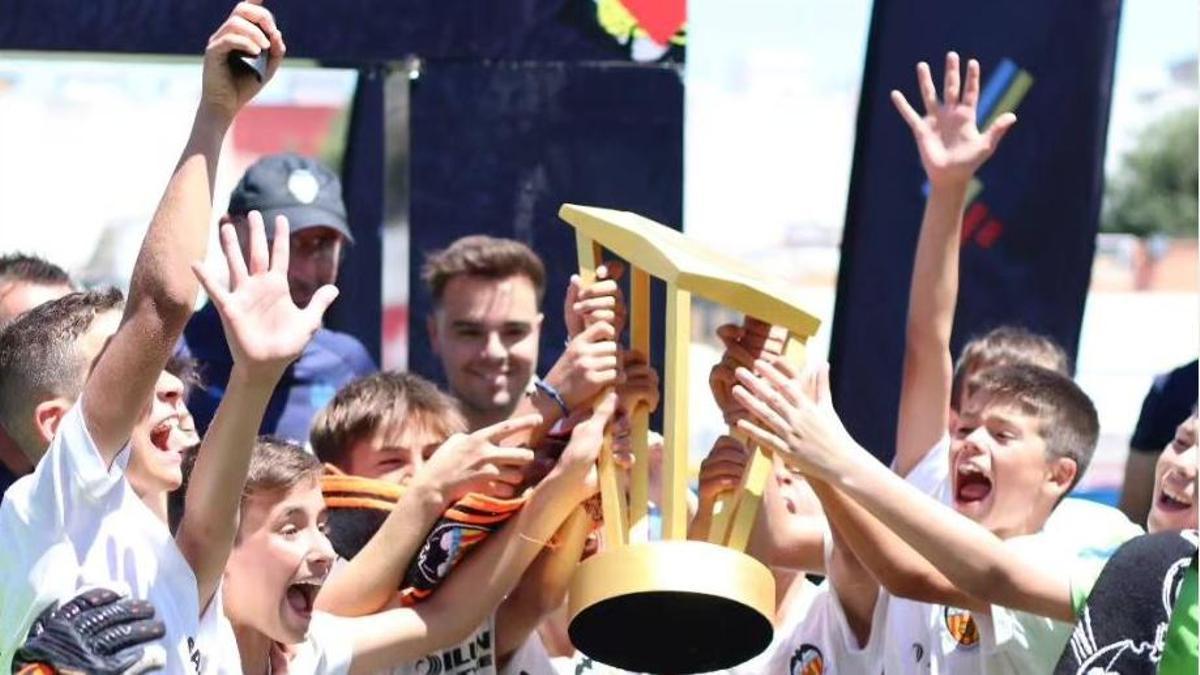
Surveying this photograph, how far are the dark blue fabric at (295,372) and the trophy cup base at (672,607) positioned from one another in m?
1.75

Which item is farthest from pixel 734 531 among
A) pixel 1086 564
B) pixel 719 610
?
pixel 1086 564

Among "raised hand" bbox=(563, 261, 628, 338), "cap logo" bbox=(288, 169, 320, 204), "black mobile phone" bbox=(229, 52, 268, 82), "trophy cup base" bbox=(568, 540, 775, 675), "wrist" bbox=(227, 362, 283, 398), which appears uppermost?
"black mobile phone" bbox=(229, 52, 268, 82)

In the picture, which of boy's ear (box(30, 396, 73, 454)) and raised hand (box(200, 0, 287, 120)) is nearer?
raised hand (box(200, 0, 287, 120))

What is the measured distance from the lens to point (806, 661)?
408 centimetres

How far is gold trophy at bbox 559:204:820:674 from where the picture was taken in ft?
10.3

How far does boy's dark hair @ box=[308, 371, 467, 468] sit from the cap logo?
106 centimetres

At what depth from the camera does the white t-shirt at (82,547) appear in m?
2.82

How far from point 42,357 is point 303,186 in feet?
6.62

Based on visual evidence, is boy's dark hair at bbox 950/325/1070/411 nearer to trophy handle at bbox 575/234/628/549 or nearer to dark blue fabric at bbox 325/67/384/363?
trophy handle at bbox 575/234/628/549

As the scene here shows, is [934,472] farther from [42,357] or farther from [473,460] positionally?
[42,357]

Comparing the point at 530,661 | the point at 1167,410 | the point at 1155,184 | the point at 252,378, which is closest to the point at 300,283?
the point at 530,661

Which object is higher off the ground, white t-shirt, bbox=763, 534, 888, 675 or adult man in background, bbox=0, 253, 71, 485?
adult man in background, bbox=0, 253, 71, 485

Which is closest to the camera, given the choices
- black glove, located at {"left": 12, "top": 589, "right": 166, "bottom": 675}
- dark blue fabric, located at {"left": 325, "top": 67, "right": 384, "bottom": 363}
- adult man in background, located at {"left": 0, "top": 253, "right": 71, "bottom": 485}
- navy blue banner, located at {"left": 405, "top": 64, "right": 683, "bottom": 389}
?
black glove, located at {"left": 12, "top": 589, "right": 166, "bottom": 675}

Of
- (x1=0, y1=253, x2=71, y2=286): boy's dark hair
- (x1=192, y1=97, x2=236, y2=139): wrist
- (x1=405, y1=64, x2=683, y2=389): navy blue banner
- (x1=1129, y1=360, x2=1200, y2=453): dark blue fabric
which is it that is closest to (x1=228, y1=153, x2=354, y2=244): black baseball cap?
(x1=405, y1=64, x2=683, y2=389): navy blue banner
